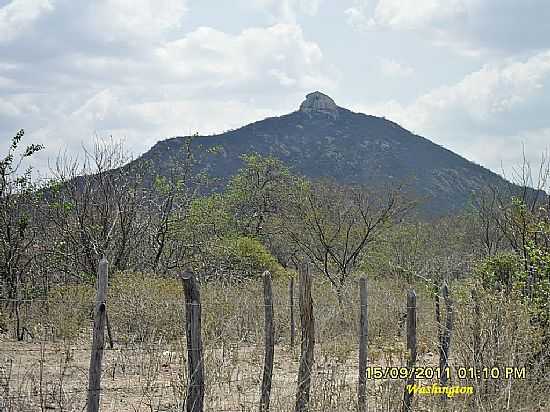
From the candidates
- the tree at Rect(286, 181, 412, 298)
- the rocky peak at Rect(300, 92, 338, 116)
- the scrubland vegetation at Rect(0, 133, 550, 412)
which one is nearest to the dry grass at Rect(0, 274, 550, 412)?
the scrubland vegetation at Rect(0, 133, 550, 412)

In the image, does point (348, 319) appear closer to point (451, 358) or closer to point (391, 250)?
point (451, 358)

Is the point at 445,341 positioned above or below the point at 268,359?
above

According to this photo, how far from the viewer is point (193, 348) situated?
6.12 metres

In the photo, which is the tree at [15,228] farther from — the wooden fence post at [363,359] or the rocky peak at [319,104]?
the rocky peak at [319,104]

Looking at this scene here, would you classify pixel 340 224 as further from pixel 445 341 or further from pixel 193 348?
pixel 193 348

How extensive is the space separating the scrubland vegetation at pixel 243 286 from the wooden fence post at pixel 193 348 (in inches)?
12.1

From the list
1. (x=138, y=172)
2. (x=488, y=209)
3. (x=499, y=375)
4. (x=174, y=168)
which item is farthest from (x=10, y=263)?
(x=488, y=209)

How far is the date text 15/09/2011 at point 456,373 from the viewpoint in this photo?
7.13 metres

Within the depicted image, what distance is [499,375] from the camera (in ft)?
23.4

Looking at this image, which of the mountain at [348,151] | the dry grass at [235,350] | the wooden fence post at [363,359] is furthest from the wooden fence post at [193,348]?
the mountain at [348,151]

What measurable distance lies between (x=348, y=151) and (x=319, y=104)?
1578 cm

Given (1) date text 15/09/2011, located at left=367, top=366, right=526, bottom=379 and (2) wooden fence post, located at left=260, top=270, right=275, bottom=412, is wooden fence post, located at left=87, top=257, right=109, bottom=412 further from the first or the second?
(1) date text 15/09/2011, located at left=367, top=366, right=526, bottom=379

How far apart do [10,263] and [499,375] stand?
11115 millimetres
